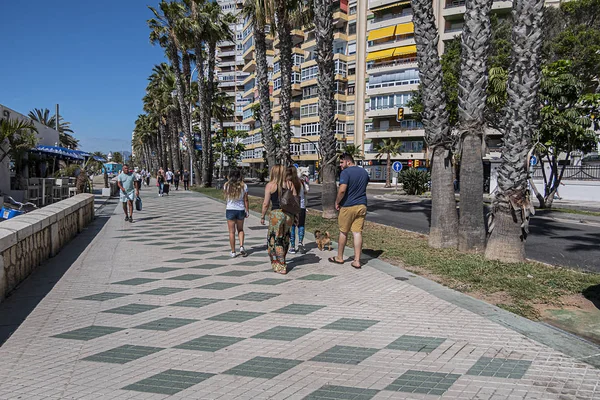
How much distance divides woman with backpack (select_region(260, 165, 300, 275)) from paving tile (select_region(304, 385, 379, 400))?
351 centimetres

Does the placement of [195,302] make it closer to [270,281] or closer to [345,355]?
[270,281]

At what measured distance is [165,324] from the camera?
4426 millimetres

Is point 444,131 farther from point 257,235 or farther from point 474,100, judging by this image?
point 257,235

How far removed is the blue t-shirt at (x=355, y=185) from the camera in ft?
22.7

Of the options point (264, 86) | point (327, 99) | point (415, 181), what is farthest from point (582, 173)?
point (327, 99)

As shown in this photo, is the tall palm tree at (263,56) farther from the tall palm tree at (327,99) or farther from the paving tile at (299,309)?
the paving tile at (299,309)

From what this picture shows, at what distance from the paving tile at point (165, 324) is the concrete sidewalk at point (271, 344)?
0.8 inches

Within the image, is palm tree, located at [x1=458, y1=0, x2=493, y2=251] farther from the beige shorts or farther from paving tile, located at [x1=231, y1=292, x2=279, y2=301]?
paving tile, located at [x1=231, y1=292, x2=279, y2=301]

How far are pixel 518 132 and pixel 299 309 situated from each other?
4.73 metres

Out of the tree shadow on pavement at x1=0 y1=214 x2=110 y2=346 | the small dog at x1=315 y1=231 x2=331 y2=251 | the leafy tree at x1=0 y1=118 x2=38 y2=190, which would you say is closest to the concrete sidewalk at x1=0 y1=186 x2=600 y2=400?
the tree shadow on pavement at x1=0 y1=214 x2=110 y2=346

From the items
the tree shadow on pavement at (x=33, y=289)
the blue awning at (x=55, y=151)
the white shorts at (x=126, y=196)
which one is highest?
the blue awning at (x=55, y=151)

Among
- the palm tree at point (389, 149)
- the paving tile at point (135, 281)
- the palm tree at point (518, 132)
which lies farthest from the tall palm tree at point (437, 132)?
the palm tree at point (389, 149)

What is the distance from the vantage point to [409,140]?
52219 millimetres

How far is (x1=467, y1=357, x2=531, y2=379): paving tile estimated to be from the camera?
130 inches
